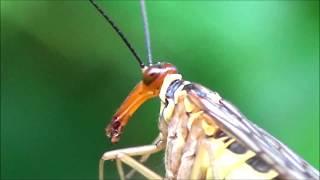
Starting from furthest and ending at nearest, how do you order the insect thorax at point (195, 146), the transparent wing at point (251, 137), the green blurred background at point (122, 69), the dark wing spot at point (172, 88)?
the green blurred background at point (122, 69) < the dark wing spot at point (172, 88) < the insect thorax at point (195, 146) < the transparent wing at point (251, 137)

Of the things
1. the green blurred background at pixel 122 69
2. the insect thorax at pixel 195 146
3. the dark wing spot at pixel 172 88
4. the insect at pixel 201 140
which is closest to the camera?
the insect at pixel 201 140

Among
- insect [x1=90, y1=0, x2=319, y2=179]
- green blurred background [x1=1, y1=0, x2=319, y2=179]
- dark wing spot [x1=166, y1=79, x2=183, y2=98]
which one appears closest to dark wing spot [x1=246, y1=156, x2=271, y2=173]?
insect [x1=90, y1=0, x2=319, y2=179]

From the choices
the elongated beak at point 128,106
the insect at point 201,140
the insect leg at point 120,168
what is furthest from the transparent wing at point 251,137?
the insect leg at point 120,168

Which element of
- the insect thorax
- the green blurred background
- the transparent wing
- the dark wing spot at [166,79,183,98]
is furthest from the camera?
the green blurred background

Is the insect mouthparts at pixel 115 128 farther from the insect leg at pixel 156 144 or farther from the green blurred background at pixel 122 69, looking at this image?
the green blurred background at pixel 122 69

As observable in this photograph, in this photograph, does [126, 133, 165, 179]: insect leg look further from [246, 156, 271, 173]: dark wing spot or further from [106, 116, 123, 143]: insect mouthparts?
[246, 156, 271, 173]: dark wing spot

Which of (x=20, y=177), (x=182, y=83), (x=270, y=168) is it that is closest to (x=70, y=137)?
(x=20, y=177)

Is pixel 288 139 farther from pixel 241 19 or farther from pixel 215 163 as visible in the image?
pixel 215 163
